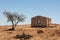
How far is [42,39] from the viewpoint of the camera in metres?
28.6

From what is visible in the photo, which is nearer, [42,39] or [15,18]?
[42,39]

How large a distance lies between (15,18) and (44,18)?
10.4 metres

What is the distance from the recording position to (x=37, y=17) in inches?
2520

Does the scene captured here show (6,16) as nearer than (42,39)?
No

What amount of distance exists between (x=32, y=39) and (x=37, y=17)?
35.7 meters

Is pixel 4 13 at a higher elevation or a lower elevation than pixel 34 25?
higher

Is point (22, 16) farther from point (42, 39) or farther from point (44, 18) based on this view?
point (42, 39)

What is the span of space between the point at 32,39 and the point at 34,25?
35.8 meters

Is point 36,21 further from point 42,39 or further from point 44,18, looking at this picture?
point 42,39

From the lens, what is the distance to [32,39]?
93.8ft

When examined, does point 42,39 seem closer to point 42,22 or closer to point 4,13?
point 42,22

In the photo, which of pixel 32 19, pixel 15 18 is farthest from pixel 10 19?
pixel 32 19

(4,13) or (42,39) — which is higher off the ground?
(4,13)

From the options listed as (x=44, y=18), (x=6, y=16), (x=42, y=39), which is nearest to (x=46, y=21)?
(x=44, y=18)
